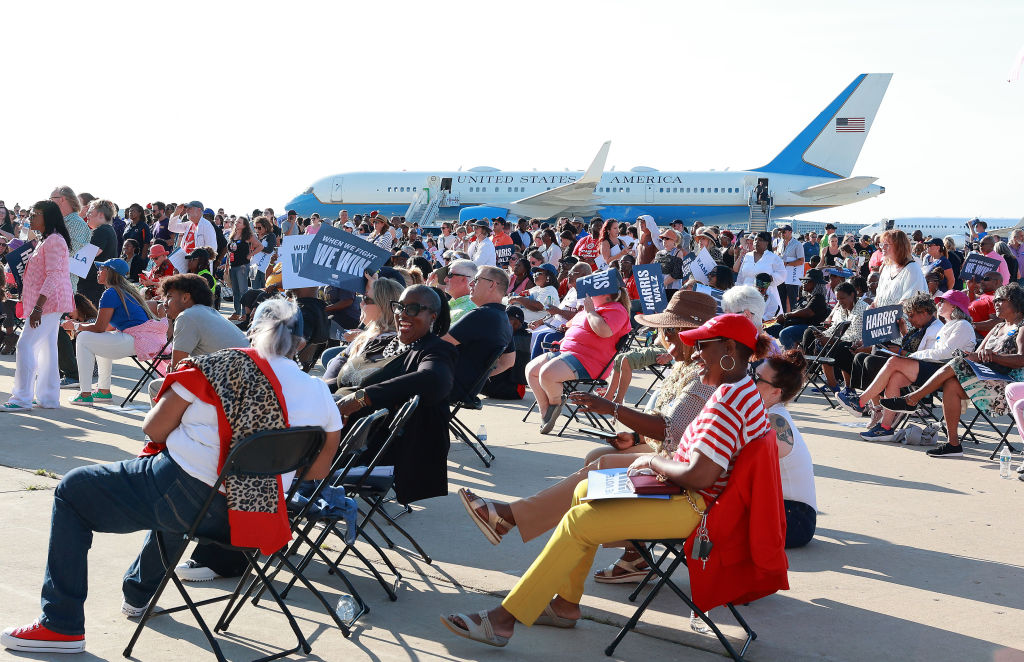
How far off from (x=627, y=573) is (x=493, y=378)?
5.31 meters

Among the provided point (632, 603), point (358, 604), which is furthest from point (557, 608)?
point (358, 604)

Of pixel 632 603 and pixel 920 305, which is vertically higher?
pixel 920 305

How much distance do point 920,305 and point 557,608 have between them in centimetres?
540

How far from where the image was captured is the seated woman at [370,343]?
562 cm

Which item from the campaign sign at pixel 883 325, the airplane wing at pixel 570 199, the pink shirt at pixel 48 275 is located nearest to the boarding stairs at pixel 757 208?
the airplane wing at pixel 570 199

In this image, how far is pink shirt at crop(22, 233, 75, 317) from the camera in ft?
25.5

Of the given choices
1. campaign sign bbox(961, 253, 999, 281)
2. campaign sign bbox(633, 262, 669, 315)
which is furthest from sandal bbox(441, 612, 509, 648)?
campaign sign bbox(961, 253, 999, 281)

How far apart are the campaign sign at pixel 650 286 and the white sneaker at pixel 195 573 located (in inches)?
231

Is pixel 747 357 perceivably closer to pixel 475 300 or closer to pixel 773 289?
pixel 475 300

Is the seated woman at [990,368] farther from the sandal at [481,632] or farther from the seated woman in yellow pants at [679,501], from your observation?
the sandal at [481,632]

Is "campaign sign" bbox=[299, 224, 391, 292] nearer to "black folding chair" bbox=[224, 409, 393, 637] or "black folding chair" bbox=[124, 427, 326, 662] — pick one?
"black folding chair" bbox=[224, 409, 393, 637]

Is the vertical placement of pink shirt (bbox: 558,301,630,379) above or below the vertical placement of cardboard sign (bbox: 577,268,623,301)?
below

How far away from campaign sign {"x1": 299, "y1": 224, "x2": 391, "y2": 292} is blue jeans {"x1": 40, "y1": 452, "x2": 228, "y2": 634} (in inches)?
175

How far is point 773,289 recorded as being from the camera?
1181cm
